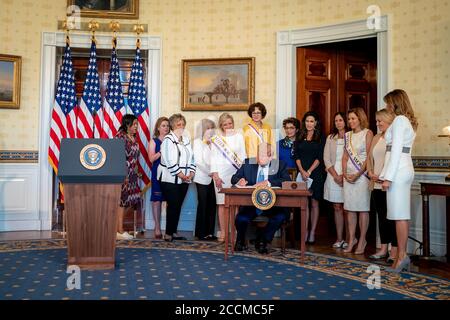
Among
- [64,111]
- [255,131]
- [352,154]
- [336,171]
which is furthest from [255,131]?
[64,111]

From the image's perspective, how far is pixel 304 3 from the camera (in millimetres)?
7535

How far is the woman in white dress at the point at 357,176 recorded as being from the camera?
5992 mm

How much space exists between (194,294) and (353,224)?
9.67 ft

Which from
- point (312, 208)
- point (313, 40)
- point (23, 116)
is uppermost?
point (313, 40)

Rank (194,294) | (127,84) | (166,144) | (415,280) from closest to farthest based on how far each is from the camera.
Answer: (194,294)
(415,280)
(166,144)
(127,84)

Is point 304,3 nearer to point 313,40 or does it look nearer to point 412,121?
point 313,40

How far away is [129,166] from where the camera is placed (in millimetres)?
6918

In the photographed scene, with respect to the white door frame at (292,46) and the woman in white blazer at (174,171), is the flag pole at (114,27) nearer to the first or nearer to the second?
the woman in white blazer at (174,171)

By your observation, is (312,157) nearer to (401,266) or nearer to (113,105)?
(401,266)

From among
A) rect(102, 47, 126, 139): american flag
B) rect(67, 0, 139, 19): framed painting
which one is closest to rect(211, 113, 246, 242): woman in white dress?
rect(102, 47, 126, 139): american flag

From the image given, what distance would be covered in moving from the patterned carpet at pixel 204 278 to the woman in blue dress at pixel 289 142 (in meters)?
1.38

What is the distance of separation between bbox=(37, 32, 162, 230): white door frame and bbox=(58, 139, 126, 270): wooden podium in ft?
10.3

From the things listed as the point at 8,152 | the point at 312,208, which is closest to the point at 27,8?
the point at 8,152

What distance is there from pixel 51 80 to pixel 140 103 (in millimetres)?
1445
